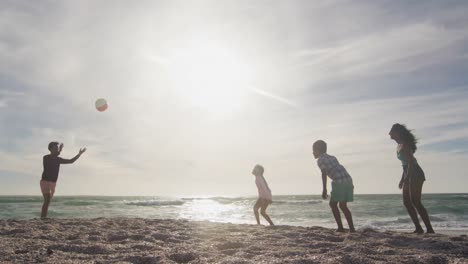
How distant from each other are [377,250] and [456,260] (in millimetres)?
955

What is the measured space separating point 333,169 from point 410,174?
4.52 ft

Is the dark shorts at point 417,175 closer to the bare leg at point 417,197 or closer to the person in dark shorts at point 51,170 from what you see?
the bare leg at point 417,197

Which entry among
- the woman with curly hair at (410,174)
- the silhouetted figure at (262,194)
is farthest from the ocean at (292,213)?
the woman with curly hair at (410,174)

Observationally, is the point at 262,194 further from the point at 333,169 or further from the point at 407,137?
the point at 407,137

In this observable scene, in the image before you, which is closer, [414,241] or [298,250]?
[298,250]

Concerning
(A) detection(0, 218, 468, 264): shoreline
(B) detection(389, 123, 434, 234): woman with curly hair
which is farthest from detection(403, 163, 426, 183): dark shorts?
(A) detection(0, 218, 468, 264): shoreline

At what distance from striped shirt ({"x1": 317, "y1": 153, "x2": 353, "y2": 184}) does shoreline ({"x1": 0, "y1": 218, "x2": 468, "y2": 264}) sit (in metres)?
1.07

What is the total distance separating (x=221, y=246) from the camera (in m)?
5.29

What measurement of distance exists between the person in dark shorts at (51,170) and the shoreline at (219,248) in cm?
235

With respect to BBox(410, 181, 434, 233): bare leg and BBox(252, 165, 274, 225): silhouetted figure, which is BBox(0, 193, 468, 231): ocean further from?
BBox(410, 181, 434, 233): bare leg

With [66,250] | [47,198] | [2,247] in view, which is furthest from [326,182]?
[47,198]

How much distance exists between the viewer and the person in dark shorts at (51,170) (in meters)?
8.88

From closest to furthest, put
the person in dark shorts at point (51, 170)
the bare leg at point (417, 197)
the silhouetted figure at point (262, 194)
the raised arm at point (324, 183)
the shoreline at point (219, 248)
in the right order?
the shoreline at point (219, 248) < the bare leg at point (417, 197) < the raised arm at point (324, 183) < the person in dark shorts at point (51, 170) < the silhouetted figure at point (262, 194)

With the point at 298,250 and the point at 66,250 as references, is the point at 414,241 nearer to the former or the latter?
the point at 298,250
